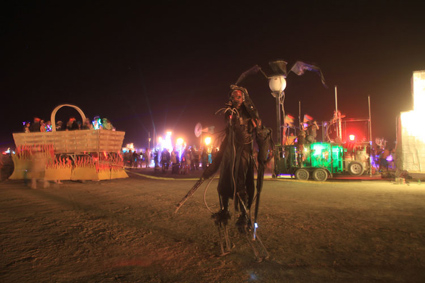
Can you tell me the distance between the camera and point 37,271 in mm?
3002

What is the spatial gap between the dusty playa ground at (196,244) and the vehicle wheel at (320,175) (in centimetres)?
692

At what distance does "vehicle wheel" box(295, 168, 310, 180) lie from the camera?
14.1 meters

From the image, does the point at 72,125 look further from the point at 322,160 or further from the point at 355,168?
the point at 355,168

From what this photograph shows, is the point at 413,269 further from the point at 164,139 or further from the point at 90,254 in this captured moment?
the point at 164,139

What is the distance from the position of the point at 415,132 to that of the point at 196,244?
2186cm

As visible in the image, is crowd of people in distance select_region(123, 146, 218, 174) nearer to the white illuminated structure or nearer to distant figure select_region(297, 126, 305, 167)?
distant figure select_region(297, 126, 305, 167)

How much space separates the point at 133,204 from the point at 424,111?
22.0 meters

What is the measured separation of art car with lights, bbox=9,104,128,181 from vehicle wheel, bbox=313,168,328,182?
10.8 meters

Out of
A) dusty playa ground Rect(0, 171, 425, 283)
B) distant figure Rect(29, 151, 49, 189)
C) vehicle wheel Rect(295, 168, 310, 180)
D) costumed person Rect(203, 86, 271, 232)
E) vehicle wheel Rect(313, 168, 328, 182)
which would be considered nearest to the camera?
dusty playa ground Rect(0, 171, 425, 283)

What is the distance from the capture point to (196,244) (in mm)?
4016

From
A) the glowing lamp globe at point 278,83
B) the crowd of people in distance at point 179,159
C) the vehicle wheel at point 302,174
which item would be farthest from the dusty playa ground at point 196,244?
the glowing lamp globe at point 278,83

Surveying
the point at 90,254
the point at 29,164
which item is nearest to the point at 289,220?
the point at 90,254

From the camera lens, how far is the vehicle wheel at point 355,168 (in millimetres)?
14719

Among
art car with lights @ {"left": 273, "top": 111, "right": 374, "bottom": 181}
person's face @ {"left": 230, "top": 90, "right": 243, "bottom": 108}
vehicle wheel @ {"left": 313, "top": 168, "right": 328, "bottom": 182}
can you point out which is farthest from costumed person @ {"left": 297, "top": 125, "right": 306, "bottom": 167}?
person's face @ {"left": 230, "top": 90, "right": 243, "bottom": 108}
